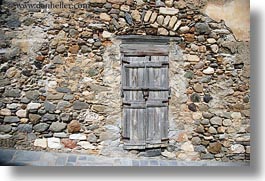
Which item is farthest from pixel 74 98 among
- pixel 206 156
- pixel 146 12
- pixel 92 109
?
pixel 206 156

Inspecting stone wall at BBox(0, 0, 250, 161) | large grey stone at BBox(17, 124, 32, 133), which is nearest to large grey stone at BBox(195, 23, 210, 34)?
stone wall at BBox(0, 0, 250, 161)

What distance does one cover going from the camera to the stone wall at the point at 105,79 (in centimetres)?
275

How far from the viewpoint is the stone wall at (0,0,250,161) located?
2748 millimetres

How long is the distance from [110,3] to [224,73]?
3.65 feet

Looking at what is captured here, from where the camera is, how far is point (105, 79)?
9.27 ft

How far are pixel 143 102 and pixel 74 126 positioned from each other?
1.96 feet

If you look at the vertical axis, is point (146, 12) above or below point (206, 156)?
above

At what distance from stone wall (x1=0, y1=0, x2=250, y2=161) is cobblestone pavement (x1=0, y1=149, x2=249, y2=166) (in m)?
0.05

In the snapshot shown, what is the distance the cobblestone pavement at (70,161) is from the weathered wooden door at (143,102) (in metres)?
0.14

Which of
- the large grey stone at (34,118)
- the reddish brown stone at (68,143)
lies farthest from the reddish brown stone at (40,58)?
the reddish brown stone at (68,143)

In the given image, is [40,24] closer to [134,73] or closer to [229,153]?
[134,73]

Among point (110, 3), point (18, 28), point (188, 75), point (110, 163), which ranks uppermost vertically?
point (110, 3)

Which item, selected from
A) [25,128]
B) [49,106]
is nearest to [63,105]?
[49,106]

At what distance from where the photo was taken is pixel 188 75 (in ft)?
9.45
